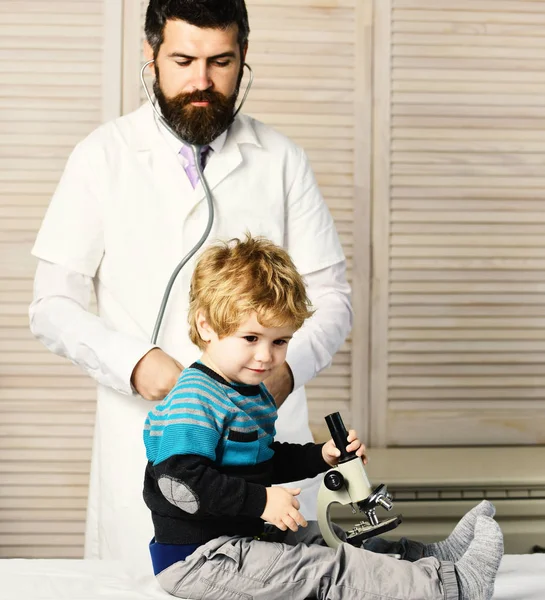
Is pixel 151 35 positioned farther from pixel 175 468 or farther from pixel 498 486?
pixel 498 486

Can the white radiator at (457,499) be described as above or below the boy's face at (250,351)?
below

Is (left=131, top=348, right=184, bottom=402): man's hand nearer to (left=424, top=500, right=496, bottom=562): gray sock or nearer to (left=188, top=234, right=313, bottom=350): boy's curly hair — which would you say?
(left=188, top=234, right=313, bottom=350): boy's curly hair

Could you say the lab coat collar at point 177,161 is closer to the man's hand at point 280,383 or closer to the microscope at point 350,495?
the man's hand at point 280,383

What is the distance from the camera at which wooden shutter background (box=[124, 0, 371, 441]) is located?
98.7 inches

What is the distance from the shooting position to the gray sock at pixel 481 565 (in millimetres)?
1068

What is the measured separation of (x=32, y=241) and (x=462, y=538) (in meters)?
1.69

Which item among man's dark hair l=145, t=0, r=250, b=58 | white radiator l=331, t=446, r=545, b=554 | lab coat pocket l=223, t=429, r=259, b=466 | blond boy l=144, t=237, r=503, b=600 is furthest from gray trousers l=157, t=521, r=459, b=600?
white radiator l=331, t=446, r=545, b=554

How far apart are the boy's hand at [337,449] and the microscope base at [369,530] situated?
9 cm

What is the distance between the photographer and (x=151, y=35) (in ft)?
5.01

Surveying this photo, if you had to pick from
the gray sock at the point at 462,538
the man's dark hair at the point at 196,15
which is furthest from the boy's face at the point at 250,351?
the man's dark hair at the point at 196,15

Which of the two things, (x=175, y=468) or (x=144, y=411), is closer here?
(x=175, y=468)

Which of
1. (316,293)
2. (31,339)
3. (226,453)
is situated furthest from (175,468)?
(31,339)

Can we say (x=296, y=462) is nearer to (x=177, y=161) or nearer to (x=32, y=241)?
(x=177, y=161)

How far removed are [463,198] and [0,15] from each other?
1.46 m
